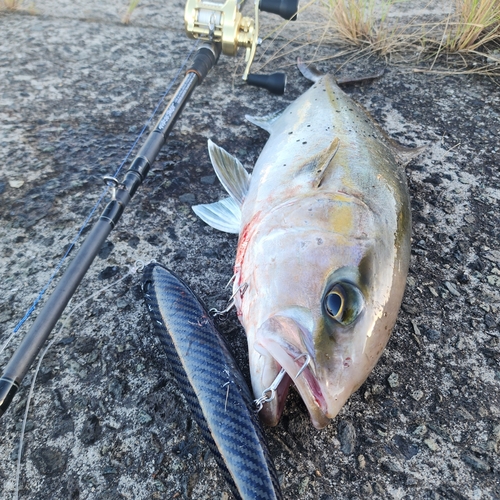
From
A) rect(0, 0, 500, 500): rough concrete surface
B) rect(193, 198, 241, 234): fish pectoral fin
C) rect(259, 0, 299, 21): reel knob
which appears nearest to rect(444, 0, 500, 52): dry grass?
rect(0, 0, 500, 500): rough concrete surface

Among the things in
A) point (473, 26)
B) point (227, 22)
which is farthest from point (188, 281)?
point (473, 26)

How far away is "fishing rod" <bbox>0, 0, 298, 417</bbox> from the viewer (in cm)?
145

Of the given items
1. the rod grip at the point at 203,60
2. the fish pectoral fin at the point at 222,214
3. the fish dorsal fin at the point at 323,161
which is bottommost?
the fish pectoral fin at the point at 222,214

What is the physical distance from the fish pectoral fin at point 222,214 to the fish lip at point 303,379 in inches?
37.5

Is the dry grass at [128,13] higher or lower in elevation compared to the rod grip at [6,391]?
higher

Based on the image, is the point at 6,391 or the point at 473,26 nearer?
the point at 6,391

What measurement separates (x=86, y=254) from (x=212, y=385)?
733 millimetres

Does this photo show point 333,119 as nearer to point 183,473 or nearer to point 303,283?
point 303,283

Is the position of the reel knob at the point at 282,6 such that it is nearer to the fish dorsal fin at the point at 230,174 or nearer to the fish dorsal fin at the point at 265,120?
the fish dorsal fin at the point at 265,120

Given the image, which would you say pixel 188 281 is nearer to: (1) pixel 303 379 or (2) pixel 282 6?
(1) pixel 303 379

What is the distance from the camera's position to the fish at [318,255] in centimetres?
149

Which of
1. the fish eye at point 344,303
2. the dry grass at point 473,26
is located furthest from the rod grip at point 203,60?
the dry grass at point 473,26

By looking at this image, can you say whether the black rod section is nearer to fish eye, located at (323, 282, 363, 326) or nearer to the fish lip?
the fish lip

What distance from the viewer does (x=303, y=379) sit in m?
1.44
